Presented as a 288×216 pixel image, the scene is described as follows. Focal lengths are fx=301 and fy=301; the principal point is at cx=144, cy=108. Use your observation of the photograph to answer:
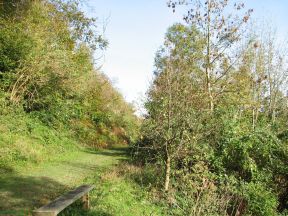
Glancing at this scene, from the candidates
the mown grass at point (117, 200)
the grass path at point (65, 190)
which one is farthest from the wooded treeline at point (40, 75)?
the mown grass at point (117, 200)

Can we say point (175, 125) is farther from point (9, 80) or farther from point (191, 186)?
point (9, 80)

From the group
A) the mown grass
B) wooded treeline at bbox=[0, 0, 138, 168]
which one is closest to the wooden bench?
the mown grass

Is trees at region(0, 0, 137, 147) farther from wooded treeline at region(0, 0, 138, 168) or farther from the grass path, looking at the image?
the grass path

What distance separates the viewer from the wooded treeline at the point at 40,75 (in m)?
13.5

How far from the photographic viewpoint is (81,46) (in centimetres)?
2214

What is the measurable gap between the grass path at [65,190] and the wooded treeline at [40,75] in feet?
4.33

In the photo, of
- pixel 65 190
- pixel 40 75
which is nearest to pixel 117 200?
pixel 65 190

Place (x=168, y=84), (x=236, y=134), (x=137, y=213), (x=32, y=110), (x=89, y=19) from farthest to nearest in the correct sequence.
Answer: (x=89, y=19)
(x=32, y=110)
(x=236, y=134)
(x=168, y=84)
(x=137, y=213)

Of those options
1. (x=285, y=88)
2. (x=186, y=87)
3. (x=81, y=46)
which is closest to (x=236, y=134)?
(x=186, y=87)

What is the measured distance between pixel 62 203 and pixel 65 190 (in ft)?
10.8

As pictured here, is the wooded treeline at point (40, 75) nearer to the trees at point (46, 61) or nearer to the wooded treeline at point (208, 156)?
the trees at point (46, 61)

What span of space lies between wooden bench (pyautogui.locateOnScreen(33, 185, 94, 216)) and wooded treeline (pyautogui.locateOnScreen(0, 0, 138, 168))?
183 inches

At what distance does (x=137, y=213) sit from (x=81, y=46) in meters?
16.6

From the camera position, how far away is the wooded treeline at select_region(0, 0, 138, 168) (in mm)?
13492
